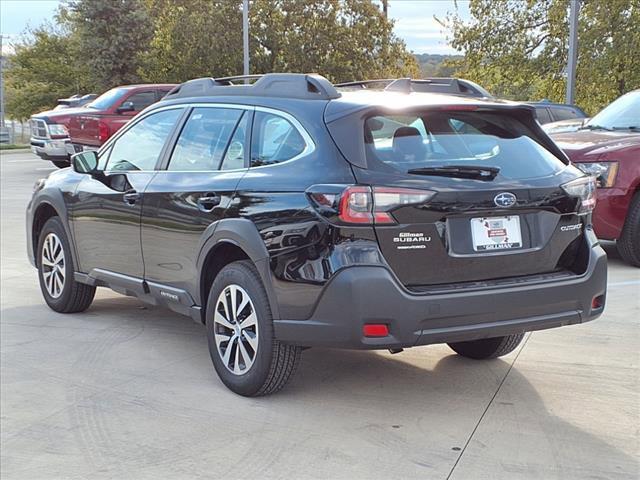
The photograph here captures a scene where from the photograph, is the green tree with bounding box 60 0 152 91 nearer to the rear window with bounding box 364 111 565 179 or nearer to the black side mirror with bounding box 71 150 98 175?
the black side mirror with bounding box 71 150 98 175

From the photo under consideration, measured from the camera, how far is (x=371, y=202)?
4250mm

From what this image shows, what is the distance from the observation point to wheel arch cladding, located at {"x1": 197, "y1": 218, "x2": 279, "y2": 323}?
4.61 metres

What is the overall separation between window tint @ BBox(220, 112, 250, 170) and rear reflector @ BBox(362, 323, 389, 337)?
1340 mm

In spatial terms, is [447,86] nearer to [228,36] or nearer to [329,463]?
[329,463]

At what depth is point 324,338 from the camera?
14.3 ft

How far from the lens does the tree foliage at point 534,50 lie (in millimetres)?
28797

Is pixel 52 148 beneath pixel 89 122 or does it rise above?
beneath

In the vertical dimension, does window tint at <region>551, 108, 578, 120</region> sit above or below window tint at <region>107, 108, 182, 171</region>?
below

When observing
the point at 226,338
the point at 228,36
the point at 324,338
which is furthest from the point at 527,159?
the point at 228,36

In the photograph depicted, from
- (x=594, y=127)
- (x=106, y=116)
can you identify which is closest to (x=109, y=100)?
(x=106, y=116)

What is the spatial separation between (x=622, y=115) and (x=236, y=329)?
20.2 ft

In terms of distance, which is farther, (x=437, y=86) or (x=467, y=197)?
(x=437, y=86)

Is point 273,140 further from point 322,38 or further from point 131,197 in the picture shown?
point 322,38

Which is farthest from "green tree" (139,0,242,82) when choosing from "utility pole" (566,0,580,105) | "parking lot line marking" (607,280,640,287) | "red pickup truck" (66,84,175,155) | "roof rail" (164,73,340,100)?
"roof rail" (164,73,340,100)
